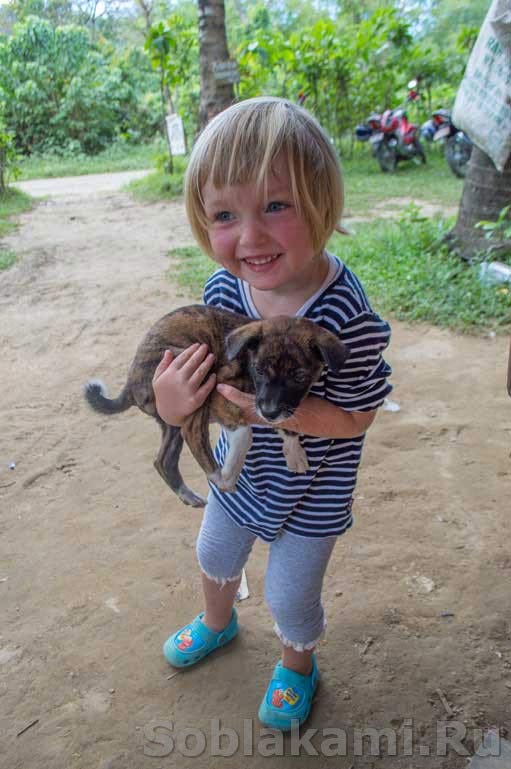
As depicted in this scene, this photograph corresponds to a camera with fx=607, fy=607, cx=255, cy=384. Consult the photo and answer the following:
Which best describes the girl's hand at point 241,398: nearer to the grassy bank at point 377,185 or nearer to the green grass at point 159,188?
the grassy bank at point 377,185

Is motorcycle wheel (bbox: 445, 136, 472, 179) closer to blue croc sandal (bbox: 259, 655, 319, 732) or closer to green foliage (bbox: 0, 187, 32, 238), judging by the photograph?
green foliage (bbox: 0, 187, 32, 238)

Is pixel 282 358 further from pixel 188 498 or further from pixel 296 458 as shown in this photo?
pixel 188 498

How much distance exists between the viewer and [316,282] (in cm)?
174

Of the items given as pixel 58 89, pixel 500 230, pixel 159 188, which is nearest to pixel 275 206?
pixel 500 230

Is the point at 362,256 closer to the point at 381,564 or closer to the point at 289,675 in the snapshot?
the point at 381,564

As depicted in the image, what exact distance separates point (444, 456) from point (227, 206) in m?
2.53

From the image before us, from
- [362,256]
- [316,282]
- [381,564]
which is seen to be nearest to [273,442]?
[316,282]

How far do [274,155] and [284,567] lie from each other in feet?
4.13

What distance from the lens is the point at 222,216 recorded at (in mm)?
1640

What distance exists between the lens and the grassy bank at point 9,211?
7703mm

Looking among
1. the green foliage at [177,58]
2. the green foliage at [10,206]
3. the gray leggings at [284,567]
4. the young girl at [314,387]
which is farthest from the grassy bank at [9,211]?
the young girl at [314,387]

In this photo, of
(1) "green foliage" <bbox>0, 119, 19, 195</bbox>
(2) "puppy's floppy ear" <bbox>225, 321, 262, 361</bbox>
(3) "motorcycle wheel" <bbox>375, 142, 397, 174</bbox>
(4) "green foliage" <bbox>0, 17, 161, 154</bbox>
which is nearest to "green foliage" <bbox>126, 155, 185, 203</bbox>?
(1) "green foliage" <bbox>0, 119, 19, 195</bbox>

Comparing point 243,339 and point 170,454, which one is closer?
point 243,339

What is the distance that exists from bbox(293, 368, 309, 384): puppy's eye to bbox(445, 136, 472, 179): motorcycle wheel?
11.1 m
